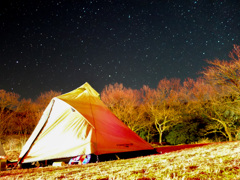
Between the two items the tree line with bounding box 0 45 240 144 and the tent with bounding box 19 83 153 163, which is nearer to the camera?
the tent with bounding box 19 83 153 163

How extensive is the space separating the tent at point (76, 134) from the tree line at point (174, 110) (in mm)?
11839

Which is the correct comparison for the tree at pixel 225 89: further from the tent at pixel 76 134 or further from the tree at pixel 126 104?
the tent at pixel 76 134

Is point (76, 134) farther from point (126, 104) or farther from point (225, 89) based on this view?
point (126, 104)

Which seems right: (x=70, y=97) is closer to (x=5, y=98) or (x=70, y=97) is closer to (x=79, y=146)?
(x=79, y=146)

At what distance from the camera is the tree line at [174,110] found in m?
19.2

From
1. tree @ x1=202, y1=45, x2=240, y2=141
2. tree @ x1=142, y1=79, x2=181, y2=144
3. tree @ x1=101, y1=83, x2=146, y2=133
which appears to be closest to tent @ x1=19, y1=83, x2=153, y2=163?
tree @ x1=202, y1=45, x2=240, y2=141

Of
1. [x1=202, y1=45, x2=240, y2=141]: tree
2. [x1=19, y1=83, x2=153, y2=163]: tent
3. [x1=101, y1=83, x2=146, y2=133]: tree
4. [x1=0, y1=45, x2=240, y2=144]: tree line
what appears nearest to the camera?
[x1=19, y1=83, x2=153, y2=163]: tent

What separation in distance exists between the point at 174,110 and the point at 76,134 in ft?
61.9

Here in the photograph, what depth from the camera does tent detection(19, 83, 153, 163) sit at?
6289mm

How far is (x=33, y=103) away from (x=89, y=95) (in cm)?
2714

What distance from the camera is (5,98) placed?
24.7m

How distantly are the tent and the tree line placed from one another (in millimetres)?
11839

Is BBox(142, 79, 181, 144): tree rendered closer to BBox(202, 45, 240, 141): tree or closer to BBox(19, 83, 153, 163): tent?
BBox(202, 45, 240, 141): tree

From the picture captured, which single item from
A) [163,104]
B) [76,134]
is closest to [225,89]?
[163,104]
